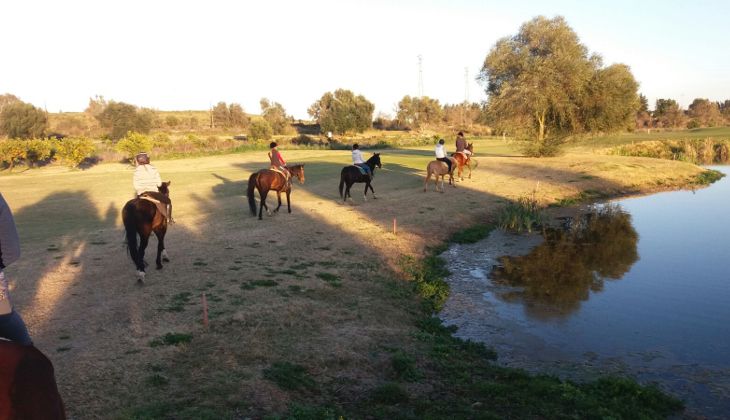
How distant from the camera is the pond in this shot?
763cm

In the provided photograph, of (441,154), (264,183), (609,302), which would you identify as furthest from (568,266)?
(441,154)

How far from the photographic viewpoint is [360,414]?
5.69 m

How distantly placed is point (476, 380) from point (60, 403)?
549cm

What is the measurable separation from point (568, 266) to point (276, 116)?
100 m

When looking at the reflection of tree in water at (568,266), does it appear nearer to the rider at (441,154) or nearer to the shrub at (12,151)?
the rider at (441,154)

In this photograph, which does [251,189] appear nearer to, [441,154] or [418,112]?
[441,154]

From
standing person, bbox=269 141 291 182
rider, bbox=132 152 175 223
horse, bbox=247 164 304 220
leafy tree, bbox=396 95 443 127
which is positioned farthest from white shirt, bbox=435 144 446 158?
leafy tree, bbox=396 95 443 127

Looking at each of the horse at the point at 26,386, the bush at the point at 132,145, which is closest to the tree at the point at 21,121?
the bush at the point at 132,145

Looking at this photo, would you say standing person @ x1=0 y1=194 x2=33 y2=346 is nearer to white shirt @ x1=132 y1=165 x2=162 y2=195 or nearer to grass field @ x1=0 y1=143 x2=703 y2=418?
grass field @ x1=0 y1=143 x2=703 y2=418

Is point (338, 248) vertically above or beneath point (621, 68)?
beneath

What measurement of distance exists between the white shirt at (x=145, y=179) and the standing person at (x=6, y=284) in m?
7.11

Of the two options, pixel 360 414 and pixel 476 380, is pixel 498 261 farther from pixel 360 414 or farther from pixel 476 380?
pixel 360 414

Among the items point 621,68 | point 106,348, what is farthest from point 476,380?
point 621,68

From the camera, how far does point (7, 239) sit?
404 cm
